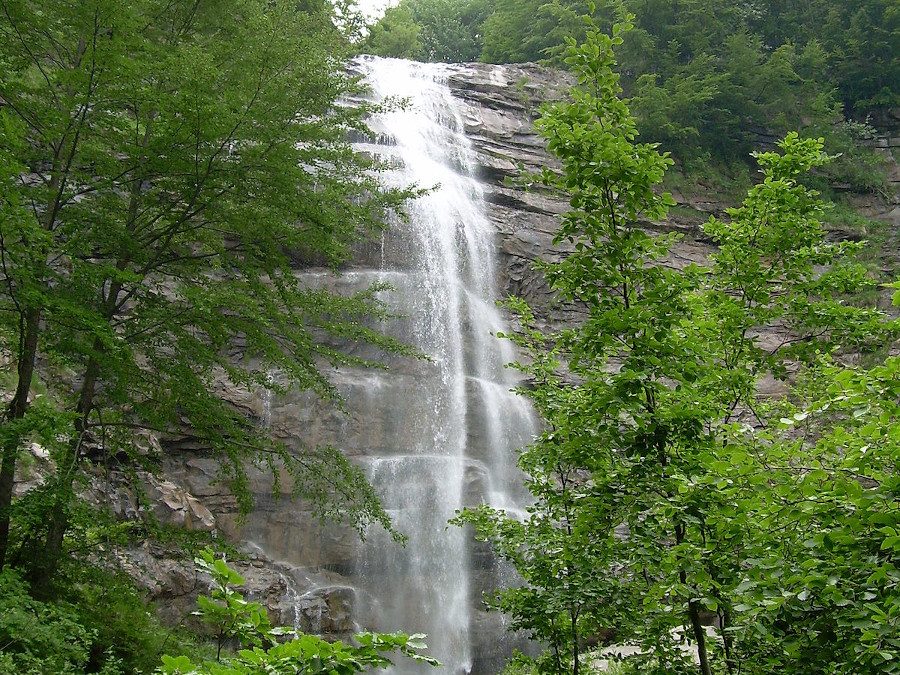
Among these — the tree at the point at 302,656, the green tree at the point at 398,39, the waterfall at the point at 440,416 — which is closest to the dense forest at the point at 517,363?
the tree at the point at 302,656

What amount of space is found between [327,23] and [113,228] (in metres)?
5.59

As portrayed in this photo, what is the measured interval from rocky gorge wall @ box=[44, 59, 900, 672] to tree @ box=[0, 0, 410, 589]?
1760 mm

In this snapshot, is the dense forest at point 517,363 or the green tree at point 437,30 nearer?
the dense forest at point 517,363

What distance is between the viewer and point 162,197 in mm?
8508

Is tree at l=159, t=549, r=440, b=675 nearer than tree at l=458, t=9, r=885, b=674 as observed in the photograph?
Yes

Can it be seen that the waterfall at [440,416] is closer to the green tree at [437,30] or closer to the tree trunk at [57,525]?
the tree trunk at [57,525]

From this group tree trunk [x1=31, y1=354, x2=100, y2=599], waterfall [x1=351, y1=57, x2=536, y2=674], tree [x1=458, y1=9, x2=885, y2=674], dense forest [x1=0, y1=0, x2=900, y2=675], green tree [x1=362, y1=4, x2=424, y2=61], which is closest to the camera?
dense forest [x1=0, y1=0, x2=900, y2=675]

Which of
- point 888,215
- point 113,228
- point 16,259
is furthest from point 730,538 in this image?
point 888,215

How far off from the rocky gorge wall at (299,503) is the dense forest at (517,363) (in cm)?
123

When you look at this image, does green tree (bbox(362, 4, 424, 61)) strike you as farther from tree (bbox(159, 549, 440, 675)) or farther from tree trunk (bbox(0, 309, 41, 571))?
tree (bbox(159, 549, 440, 675))

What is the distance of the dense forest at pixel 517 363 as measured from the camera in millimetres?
3023

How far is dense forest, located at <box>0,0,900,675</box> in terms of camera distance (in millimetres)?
3023

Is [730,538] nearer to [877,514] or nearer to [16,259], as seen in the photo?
[877,514]

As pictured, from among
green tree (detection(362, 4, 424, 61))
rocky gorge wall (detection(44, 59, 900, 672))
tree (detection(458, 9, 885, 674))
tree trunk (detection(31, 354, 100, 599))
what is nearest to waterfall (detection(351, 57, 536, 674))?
rocky gorge wall (detection(44, 59, 900, 672))
